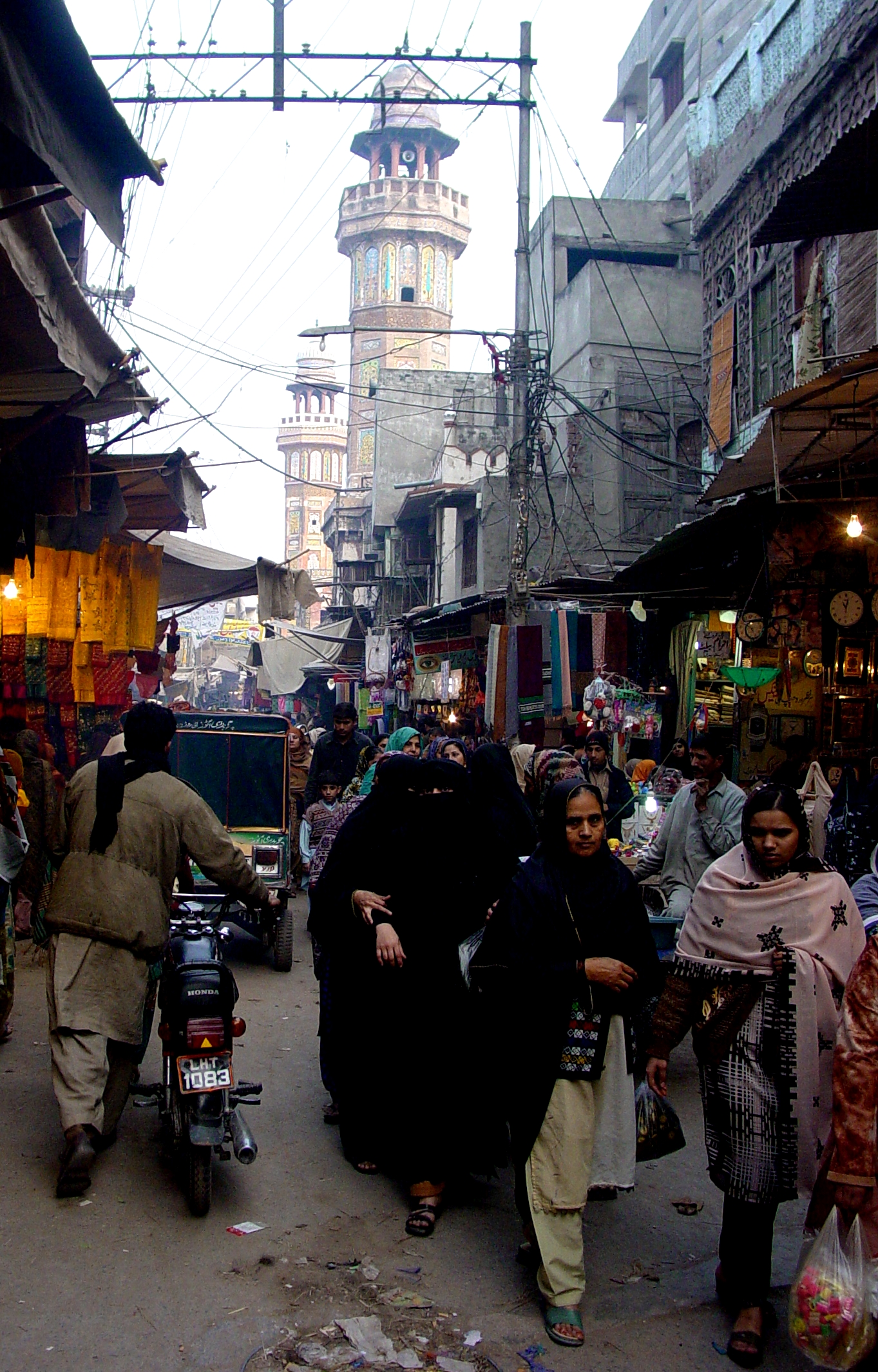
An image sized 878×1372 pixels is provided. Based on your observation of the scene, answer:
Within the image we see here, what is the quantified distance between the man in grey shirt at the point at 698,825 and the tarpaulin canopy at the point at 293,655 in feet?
96.0

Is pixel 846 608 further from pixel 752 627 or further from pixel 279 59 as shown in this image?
pixel 279 59

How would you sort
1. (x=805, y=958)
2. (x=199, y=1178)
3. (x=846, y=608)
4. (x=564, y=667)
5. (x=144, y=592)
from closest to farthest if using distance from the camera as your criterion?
(x=805, y=958), (x=199, y=1178), (x=846, y=608), (x=144, y=592), (x=564, y=667)

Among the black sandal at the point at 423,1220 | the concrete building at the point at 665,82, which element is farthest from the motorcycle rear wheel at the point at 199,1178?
the concrete building at the point at 665,82

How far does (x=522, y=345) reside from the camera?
15.2 metres

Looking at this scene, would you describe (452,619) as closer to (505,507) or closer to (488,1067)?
(505,507)

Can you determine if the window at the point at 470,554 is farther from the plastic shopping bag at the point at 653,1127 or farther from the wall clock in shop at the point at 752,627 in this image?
the plastic shopping bag at the point at 653,1127

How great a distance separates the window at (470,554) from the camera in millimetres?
27969

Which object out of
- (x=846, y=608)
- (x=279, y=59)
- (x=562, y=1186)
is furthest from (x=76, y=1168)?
(x=279, y=59)

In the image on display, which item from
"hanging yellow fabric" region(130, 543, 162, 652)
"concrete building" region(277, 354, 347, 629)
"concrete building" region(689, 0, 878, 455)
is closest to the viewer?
"concrete building" region(689, 0, 878, 455)

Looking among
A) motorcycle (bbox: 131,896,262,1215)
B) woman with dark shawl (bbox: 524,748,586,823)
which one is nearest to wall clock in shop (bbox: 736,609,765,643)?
woman with dark shawl (bbox: 524,748,586,823)

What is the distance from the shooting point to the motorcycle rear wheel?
14.0 ft

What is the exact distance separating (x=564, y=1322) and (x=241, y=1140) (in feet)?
4.54

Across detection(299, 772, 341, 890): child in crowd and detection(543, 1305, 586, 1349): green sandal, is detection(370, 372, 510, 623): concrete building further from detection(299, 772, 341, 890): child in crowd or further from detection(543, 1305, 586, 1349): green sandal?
detection(543, 1305, 586, 1349): green sandal

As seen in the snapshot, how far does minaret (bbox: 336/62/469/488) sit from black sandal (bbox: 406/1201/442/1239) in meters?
64.8
